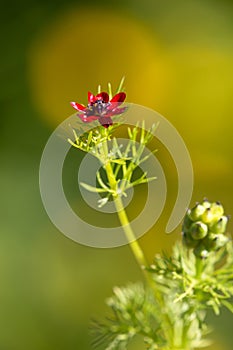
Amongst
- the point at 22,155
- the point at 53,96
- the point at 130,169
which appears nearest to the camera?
the point at 130,169

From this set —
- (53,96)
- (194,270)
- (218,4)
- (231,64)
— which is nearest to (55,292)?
(53,96)

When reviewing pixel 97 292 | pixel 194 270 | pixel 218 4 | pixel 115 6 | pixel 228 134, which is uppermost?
pixel 115 6

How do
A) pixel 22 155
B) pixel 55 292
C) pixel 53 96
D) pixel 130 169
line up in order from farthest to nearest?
1. pixel 53 96
2. pixel 22 155
3. pixel 55 292
4. pixel 130 169

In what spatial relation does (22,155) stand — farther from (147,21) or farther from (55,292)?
(147,21)

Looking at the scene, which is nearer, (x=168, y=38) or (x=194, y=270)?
(x=194, y=270)

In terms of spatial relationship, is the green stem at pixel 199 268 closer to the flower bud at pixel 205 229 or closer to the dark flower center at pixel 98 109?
the flower bud at pixel 205 229

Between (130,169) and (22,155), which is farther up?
(22,155)
